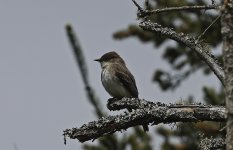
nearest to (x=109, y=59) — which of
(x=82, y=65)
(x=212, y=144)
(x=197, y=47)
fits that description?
(x=82, y=65)

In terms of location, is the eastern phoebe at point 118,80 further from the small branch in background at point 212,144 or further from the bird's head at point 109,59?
the small branch in background at point 212,144

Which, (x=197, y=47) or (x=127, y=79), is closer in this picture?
(x=197, y=47)

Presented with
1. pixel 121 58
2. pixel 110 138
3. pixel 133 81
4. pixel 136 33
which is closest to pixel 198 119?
pixel 110 138

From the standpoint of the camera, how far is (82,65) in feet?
26.0

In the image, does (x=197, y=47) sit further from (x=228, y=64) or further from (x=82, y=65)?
(x=82, y=65)

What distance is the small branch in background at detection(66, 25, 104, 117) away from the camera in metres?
7.70

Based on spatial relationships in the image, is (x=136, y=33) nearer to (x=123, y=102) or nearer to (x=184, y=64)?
(x=184, y=64)

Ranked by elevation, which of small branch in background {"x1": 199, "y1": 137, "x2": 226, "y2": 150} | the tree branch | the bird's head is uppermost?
the bird's head

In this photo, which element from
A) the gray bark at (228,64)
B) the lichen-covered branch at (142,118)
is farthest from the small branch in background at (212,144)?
the gray bark at (228,64)

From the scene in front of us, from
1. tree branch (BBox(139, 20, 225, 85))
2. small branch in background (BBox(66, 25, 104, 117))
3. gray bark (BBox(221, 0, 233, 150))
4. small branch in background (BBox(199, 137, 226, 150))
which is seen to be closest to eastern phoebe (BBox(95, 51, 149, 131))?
small branch in background (BBox(66, 25, 104, 117))

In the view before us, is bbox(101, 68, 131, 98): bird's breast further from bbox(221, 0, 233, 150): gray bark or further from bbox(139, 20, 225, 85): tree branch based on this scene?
bbox(221, 0, 233, 150): gray bark

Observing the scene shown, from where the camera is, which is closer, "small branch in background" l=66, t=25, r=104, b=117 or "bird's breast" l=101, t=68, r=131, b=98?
"small branch in background" l=66, t=25, r=104, b=117

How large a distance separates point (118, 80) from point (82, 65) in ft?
11.3

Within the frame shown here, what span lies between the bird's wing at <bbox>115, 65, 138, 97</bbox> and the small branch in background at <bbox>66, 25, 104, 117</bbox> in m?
3.00
